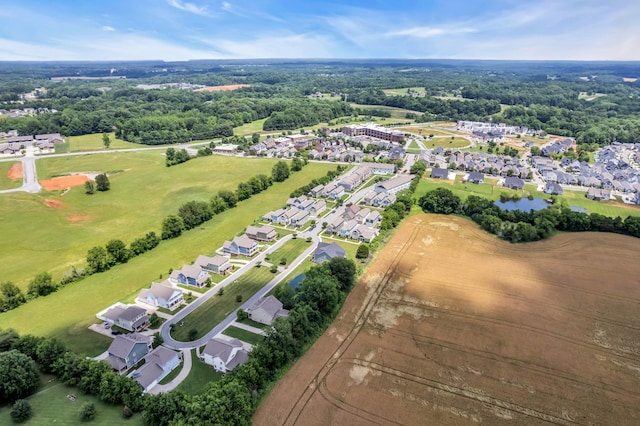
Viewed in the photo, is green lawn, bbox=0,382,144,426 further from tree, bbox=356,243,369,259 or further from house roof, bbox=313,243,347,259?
tree, bbox=356,243,369,259

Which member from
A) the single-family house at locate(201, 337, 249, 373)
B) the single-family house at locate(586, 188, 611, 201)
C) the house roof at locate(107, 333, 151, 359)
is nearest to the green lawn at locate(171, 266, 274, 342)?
the house roof at locate(107, 333, 151, 359)

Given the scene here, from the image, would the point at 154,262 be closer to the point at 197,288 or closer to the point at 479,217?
the point at 197,288

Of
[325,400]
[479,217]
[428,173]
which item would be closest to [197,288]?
[325,400]

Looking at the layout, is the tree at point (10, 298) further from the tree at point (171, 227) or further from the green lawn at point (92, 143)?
the green lawn at point (92, 143)

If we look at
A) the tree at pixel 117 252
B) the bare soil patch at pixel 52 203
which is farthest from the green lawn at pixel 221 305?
the bare soil patch at pixel 52 203

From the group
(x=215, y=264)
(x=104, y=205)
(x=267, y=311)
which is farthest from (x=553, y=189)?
(x=104, y=205)

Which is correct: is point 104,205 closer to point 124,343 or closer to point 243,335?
point 124,343
